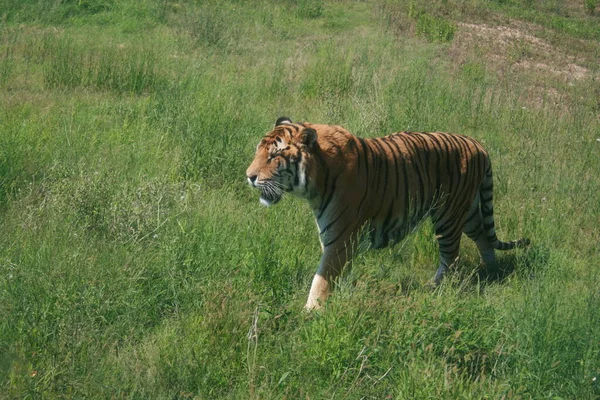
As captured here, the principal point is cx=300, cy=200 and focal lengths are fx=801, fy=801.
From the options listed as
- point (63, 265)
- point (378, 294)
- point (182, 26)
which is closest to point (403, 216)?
point (378, 294)

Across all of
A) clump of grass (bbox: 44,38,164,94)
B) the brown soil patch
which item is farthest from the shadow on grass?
the brown soil patch

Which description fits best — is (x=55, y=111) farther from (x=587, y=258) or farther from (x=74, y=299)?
(x=587, y=258)

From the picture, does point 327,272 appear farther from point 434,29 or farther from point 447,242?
point 434,29

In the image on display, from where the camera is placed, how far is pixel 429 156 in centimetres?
621

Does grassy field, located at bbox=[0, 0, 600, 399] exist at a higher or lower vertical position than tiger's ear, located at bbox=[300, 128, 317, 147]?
lower

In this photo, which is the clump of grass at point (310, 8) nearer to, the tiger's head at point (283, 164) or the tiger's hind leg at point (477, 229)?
the tiger's hind leg at point (477, 229)

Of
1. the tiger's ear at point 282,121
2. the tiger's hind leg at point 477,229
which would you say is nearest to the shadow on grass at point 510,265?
the tiger's hind leg at point 477,229

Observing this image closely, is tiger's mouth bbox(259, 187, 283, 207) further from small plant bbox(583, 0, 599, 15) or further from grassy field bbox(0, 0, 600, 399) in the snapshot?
small plant bbox(583, 0, 599, 15)

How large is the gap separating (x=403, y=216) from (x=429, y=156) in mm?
559

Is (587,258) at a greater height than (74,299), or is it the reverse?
(74,299)

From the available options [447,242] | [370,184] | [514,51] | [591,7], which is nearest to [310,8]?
[514,51]

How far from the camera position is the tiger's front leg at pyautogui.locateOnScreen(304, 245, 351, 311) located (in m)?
5.24

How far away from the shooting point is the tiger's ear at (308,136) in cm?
534

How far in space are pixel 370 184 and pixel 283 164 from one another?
26.9 inches
